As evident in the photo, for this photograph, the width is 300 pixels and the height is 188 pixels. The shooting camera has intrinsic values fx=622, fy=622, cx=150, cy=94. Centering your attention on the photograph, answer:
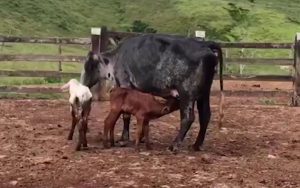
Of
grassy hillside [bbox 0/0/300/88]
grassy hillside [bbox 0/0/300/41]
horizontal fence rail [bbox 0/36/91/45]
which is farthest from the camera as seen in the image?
grassy hillside [bbox 0/0/300/41]

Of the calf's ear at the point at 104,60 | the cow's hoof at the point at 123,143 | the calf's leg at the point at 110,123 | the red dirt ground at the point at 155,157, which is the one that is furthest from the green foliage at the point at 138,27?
the calf's leg at the point at 110,123

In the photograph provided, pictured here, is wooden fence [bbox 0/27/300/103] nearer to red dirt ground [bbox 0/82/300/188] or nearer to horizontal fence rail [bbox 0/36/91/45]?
horizontal fence rail [bbox 0/36/91/45]

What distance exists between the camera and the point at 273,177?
23.6 ft

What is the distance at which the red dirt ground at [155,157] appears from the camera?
22.8 feet

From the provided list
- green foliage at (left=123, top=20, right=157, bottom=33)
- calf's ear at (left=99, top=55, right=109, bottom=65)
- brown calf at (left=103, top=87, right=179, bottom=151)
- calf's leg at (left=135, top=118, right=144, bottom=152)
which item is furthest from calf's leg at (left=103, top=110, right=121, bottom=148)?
green foliage at (left=123, top=20, right=157, bottom=33)

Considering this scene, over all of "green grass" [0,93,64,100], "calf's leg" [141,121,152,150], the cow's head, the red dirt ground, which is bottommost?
"green grass" [0,93,64,100]

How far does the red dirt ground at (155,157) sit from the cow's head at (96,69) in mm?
887

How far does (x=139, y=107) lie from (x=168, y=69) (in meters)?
0.69

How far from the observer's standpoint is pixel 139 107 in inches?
326

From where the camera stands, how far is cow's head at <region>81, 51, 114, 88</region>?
9.24m

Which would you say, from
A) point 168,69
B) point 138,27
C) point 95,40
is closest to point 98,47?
point 95,40

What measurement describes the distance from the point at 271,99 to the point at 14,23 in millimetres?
21129

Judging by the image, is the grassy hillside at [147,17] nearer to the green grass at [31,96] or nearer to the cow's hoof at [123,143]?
the green grass at [31,96]

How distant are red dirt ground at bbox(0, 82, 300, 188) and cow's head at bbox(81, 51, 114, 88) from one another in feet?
2.91
